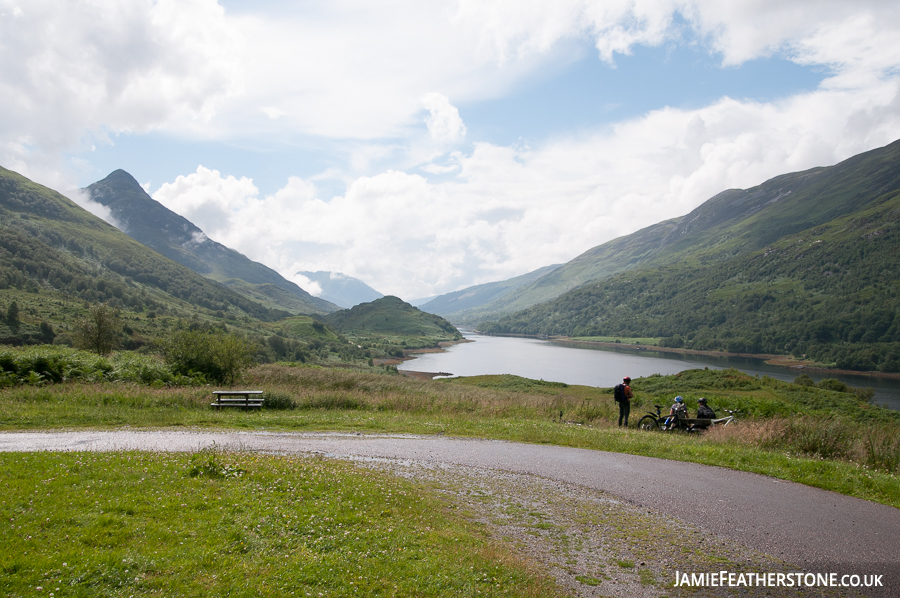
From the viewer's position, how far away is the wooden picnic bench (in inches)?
894

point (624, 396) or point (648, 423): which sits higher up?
point (624, 396)

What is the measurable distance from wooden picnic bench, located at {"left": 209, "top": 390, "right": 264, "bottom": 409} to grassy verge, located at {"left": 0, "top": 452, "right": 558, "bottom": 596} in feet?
42.0

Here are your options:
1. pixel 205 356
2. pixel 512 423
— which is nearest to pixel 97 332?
pixel 205 356

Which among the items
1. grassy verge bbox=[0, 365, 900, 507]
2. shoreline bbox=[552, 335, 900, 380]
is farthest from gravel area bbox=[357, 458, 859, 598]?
shoreline bbox=[552, 335, 900, 380]

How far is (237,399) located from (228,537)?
58.1 ft

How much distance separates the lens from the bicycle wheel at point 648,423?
21.7 meters

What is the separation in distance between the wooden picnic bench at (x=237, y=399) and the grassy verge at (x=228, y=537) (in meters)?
12.8

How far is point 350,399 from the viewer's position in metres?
25.8

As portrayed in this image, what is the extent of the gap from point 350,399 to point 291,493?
17.1 metres

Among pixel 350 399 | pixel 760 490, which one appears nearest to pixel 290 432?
pixel 350 399

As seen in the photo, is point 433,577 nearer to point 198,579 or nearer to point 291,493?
point 198,579

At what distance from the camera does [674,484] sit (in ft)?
39.8

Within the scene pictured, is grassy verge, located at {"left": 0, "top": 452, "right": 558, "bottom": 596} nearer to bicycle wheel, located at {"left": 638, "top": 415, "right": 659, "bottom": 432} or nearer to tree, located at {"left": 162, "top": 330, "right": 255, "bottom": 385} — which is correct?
bicycle wheel, located at {"left": 638, "top": 415, "right": 659, "bottom": 432}

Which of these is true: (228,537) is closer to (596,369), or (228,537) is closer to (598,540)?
(598,540)
